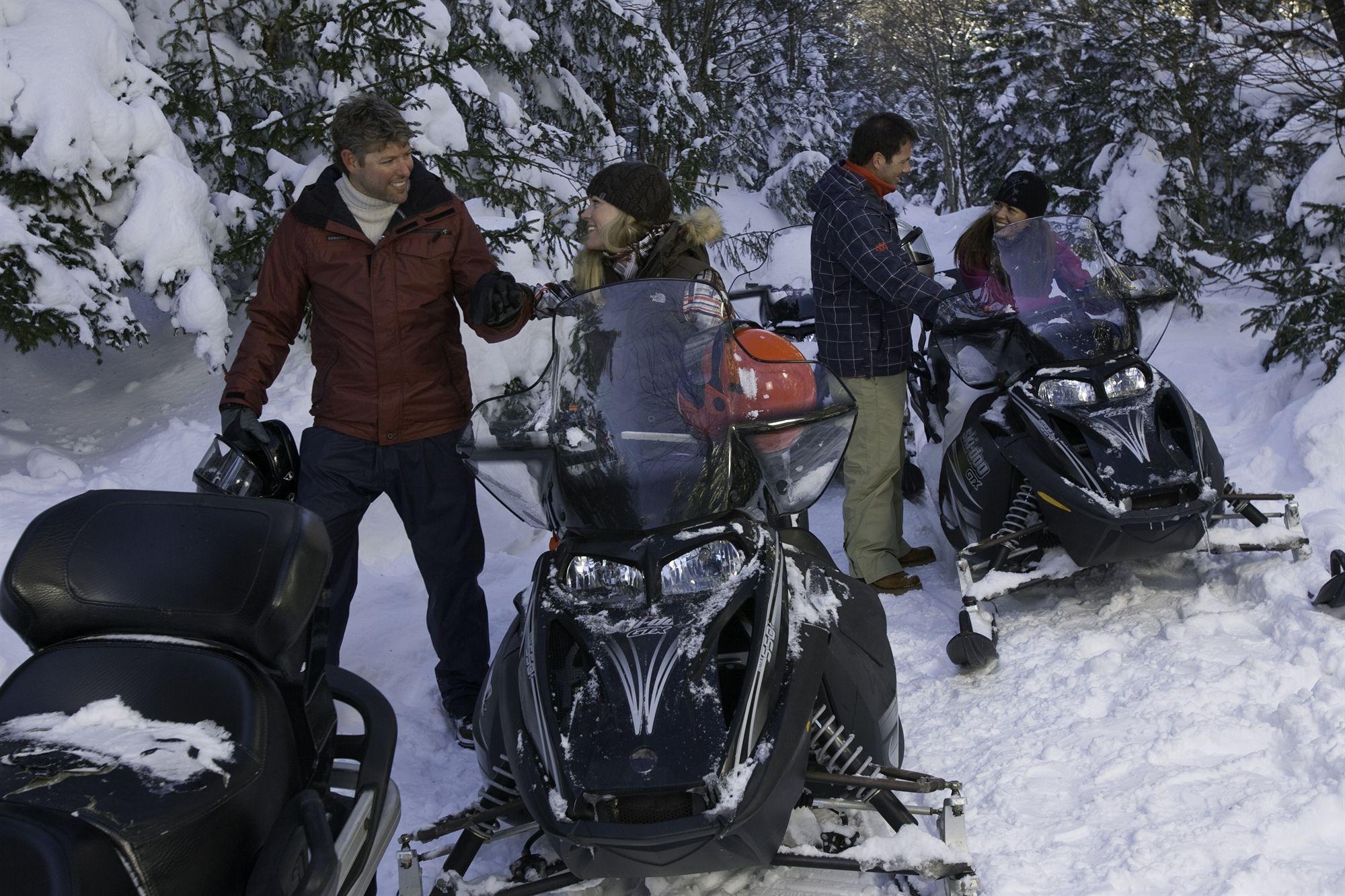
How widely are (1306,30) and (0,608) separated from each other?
26.1ft

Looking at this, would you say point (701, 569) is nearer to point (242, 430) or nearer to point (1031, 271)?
point (242, 430)

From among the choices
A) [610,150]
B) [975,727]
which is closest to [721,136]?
[610,150]

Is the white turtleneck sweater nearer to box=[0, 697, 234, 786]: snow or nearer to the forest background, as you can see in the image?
box=[0, 697, 234, 786]: snow

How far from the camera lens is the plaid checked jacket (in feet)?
15.6

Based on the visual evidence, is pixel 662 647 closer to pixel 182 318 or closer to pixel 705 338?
pixel 705 338

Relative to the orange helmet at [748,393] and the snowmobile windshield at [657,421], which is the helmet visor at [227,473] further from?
the orange helmet at [748,393]

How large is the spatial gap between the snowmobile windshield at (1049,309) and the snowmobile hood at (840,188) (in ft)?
2.02

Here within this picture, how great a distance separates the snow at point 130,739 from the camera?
2025 mm

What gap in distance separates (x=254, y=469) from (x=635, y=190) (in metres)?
1.57

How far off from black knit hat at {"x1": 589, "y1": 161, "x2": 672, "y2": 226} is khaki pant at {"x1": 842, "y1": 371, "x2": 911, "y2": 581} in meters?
1.72

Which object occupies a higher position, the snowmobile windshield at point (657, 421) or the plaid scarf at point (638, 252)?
the plaid scarf at point (638, 252)

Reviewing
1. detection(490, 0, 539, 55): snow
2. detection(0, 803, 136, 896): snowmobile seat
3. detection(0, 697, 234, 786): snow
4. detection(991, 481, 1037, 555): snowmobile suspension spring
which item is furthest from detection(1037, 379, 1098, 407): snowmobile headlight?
detection(490, 0, 539, 55): snow

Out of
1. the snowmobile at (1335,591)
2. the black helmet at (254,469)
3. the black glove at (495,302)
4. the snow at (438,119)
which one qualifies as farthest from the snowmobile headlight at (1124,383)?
the snow at (438,119)

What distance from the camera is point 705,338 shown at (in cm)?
315
